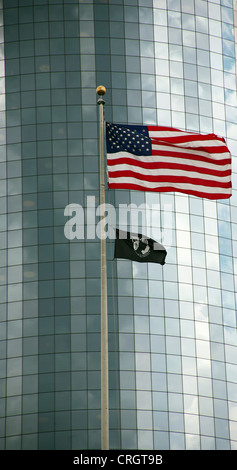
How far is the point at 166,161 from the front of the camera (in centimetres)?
4144

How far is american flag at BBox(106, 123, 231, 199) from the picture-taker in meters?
40.6


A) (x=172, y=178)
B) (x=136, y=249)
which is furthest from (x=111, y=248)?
(x=136, y=249)

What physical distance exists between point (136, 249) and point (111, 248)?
23.9 metres

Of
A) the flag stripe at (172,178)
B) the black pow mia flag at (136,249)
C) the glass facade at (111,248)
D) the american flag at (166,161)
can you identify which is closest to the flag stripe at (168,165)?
the american flag at (166,161)

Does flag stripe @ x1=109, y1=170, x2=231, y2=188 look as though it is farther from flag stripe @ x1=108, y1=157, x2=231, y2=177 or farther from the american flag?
flag stripe @ x1=108, y1=157, x2=231, y2=177

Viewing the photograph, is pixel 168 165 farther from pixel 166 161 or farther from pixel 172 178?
pixel 172 178

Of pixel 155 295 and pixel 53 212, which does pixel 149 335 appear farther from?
pixel 53 212

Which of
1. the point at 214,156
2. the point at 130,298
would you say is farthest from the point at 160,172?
the point at 130,298

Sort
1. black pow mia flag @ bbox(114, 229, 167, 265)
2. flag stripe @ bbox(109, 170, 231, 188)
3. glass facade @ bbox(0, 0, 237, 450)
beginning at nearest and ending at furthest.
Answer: black pow mia flag @ bbox(114, 229, 167, 265)
flag stripe @ bbox(109, 170, 231, 188)
glass facade @ bbox(0, 0, 237, 450)

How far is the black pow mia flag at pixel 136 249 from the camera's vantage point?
40.0 metres

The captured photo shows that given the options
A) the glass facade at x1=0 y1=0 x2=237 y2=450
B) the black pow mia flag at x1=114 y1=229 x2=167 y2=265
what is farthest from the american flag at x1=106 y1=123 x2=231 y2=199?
the glass facade at x1=0 y1=0 x2=237 y2=450

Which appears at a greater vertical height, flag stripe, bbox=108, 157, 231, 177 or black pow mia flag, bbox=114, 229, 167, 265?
flag stripe, bbox=108, 157, 231, 177

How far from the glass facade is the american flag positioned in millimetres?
22452

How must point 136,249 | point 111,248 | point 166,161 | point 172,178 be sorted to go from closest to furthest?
point 136,249
point 166,161
point 172,178
point 111,248
